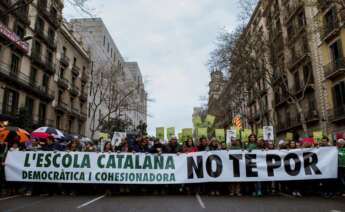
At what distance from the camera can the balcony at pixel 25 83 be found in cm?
2535

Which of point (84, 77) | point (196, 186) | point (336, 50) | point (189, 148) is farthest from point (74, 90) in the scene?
point (196, 186)

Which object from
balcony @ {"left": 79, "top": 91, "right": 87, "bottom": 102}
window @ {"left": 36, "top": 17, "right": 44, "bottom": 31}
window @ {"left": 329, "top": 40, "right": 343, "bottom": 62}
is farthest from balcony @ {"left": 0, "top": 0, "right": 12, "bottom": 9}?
window @ {"left": 329, "top": 40, "right": 343, "bottom": 62}

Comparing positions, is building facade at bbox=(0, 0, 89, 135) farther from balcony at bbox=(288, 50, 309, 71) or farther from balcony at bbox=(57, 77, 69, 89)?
balcony at bbox=(288, 50, 309, 71)

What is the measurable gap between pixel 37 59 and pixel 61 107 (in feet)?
23.3

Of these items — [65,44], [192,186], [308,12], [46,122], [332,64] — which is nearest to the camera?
[192,186]

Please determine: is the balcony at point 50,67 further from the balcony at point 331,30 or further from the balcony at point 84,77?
the balcony at point 331,30

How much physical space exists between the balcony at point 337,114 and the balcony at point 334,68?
9.60 ft

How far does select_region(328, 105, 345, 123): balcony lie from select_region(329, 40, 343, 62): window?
4.46 metres

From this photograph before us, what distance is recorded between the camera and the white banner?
9516 millimetres

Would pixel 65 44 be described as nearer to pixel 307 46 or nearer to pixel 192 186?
pixel 307 46

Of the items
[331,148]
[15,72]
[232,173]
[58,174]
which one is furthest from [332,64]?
[15,72]

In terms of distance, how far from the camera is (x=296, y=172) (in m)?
9.49

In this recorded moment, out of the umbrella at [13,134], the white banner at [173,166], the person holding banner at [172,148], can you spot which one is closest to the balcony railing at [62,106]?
the umbrella at [13,134]

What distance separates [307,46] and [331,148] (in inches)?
937
